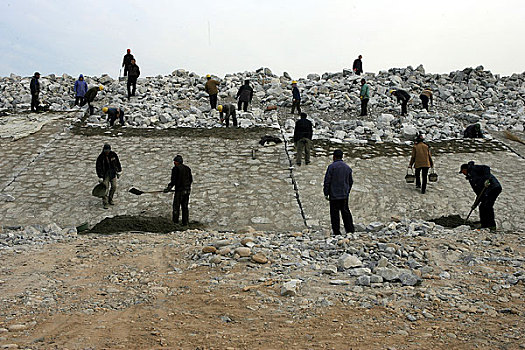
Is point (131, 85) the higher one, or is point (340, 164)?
point (131, 85)

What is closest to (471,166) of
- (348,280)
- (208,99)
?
(348,280)

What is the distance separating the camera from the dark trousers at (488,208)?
7.92 m

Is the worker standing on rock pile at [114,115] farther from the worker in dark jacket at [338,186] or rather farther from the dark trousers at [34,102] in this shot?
the worker in dark jacket at [338,186]

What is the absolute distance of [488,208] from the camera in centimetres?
806

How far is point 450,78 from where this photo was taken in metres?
22.2

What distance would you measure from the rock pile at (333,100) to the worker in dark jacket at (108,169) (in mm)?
5071

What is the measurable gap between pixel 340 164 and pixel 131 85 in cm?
1352

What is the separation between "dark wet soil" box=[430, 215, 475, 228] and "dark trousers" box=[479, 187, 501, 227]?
0.85m

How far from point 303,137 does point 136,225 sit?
4948mm

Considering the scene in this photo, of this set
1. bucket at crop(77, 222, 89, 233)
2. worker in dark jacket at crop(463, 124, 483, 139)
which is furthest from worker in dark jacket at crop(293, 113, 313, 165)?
worker in dark jacket at crop(463, 124, 483, 139)

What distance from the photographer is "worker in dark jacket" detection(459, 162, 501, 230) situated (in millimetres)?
7910

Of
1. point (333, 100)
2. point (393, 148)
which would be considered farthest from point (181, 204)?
point (333, 100)

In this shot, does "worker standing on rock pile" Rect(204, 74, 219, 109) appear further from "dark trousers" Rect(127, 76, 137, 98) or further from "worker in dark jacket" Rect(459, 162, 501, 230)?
"worker in dark jacket" Rect(459, 162, 501, 230)

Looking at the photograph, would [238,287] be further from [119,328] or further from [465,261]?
[465,261]
